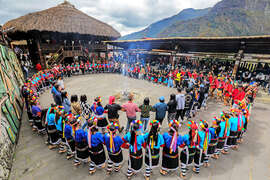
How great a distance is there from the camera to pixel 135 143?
312 centimetres

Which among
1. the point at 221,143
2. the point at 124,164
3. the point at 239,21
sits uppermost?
the point at 239,21

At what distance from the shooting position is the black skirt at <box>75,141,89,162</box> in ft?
11.8

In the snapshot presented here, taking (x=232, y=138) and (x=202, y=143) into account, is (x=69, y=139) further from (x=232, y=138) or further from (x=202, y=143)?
(x=232, y=138)

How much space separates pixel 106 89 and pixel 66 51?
1046 cm

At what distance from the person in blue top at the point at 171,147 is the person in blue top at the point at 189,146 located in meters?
0.20

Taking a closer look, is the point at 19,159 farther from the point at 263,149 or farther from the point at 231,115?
the point at 263,149

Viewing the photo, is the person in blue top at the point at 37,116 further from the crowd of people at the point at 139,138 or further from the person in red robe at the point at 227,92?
the person in red robe at the point at 227,92

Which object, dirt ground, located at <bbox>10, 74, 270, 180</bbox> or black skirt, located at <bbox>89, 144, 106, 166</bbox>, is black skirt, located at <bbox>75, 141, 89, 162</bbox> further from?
dirt ground, located at <bbox>10, 74, 270, 180</bbox>

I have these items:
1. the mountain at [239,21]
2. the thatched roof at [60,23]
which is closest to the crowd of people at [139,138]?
the thatched roof at [60,23]

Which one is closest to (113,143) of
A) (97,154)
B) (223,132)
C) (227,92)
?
(97,154)

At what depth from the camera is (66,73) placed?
1465cm

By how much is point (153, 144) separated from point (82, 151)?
1.99m

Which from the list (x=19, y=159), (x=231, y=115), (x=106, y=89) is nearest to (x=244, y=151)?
(x=231, y=115)

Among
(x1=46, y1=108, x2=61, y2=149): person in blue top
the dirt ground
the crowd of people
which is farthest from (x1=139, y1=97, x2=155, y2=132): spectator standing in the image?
(x1=46, y1=108, x2=61, y2=149): person in blue top
